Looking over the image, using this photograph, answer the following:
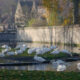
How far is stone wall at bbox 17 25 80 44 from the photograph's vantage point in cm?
3253

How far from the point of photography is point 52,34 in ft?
121

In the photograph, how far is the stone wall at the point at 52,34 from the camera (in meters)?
32.5

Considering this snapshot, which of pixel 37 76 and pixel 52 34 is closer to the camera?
pixel 37 76

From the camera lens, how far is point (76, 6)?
27.9 meters

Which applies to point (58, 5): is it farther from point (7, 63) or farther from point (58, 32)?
point (7, 63)

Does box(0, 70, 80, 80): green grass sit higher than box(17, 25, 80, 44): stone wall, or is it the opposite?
box(0, 70, 80, 80): green grass

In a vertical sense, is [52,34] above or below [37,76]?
below

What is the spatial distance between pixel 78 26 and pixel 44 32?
27.7ft

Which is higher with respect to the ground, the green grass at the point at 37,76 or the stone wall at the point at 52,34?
the green grass at the point at 37,76

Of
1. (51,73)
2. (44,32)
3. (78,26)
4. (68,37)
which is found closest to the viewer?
(51,73)

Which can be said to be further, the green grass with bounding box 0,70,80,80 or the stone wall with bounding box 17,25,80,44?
the stone wall with bounding box 17,25,80,44

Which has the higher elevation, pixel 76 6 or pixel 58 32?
pixel 76 6

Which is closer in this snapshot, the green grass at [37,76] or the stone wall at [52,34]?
the green grass at [37,76]

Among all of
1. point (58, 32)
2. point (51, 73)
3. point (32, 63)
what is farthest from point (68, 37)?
point (51, 73)
